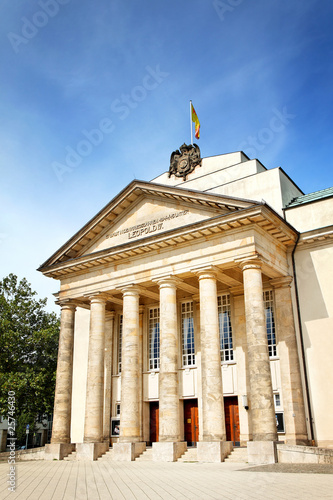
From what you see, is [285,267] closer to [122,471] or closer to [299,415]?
[299,415]

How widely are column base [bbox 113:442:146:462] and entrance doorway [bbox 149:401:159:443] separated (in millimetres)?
5493

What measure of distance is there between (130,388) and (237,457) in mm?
6980

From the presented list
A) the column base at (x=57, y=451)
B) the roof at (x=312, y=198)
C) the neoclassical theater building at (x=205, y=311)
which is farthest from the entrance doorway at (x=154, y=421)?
the roof at (x=312, y=198)

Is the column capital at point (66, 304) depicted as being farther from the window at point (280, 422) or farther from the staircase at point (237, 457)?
the window at point (280, 422)

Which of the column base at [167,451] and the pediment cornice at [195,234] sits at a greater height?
the pediment cornice at [195,234]

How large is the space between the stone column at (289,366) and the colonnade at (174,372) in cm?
5

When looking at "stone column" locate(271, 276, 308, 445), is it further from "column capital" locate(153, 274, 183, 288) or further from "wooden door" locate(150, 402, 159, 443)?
"wooden door" locate(150, 402, 159, 443)

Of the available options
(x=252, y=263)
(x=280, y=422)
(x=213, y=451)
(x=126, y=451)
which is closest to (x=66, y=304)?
(x=126, y=451)

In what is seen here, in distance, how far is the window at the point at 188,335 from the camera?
2898 cm

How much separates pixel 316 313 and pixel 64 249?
1587 cm

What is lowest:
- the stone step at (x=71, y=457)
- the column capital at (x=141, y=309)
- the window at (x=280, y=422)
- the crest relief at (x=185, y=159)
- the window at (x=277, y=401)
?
the stone step at (x=71, y=457)

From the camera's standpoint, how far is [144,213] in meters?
28.4

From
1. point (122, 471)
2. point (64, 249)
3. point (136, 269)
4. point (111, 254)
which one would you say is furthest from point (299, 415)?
point (64, 249)

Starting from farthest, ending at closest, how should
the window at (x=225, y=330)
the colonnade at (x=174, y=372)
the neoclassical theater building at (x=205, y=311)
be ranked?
the window at (x=225, y=330) < the neoclassical theater building at (x=205, y=311) < the colonnade at (x=174, y=372)
